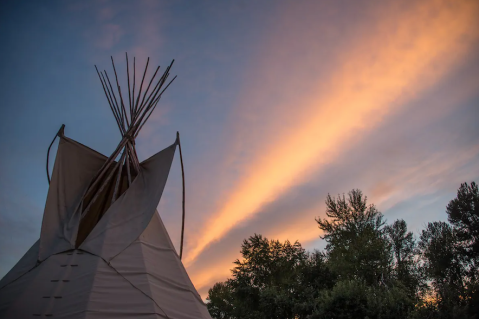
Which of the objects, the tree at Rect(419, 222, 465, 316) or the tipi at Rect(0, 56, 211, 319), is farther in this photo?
the tree at Rect(419, 222, 465, 316)

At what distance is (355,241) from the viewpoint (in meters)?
18.5

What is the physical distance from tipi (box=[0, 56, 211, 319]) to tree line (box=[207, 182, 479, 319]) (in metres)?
10.4

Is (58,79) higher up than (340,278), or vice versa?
(58,79)

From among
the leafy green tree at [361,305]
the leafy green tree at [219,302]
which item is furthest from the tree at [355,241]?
the leafy green tree at [219,302]

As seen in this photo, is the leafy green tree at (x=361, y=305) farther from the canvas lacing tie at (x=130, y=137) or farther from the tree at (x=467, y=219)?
the tree at (x=467, y=219)

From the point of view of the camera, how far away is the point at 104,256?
3393mm

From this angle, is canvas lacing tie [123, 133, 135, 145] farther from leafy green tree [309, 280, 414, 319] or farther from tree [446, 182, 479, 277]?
tree [446, 182, 479, 277]

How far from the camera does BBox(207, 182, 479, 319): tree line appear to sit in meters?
11.8

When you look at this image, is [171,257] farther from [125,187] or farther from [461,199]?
[461,199]

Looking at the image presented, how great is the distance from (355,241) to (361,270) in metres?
1.90

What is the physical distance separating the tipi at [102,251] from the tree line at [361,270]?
34.1 feet

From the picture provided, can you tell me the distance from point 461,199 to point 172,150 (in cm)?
2644

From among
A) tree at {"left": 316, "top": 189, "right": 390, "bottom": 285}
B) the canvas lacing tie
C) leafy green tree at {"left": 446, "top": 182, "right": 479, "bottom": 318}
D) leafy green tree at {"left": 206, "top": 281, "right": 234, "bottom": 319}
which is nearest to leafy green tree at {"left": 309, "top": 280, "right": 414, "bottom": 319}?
tree at {"left": 316, "top": 189, "right": 390, "bottom": 285}

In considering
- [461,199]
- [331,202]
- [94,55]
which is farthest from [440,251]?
[94,55]
